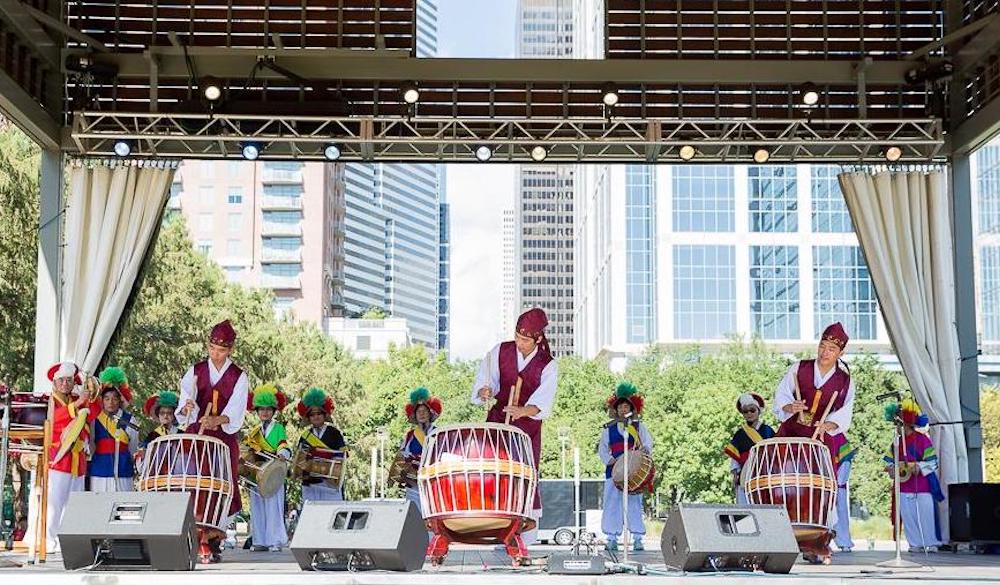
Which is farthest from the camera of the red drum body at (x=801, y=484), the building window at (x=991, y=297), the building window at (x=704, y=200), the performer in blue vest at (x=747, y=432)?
the building window at (x=704, y=200)

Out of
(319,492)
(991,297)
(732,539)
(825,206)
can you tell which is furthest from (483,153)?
(825,206)

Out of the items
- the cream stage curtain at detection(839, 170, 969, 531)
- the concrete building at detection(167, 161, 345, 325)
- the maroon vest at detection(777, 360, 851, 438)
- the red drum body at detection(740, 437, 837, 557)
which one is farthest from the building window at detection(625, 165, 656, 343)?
the red drum body at detection(740, 437, 837, 557)

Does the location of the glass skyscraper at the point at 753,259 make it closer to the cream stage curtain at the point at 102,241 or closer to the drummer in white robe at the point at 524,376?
the cream stage curtain at the point at 102,241

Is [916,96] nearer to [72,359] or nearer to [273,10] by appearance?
[273,10]

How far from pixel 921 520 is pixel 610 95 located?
15.3ft

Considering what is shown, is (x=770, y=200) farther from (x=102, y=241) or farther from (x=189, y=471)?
(x=189, y=471)

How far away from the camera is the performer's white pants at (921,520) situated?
11398 millimetres

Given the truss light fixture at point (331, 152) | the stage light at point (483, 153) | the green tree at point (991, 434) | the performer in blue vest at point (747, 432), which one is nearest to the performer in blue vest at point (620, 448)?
the performer in blue vest at point (747, 432)

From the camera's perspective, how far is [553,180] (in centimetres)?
15788

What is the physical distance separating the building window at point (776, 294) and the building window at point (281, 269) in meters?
27.7

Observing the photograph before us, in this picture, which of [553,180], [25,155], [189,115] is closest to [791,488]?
[189,115]

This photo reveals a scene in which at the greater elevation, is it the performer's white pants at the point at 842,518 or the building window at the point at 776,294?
the building window at the point at 776,294

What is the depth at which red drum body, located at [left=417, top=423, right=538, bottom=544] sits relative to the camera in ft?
23.7

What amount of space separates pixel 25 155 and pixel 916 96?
13834 mm
